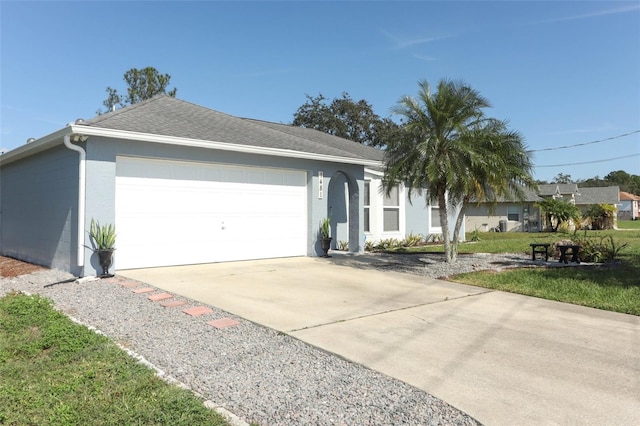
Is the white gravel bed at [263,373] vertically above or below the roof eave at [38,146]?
below

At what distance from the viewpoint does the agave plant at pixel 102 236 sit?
8.26 m

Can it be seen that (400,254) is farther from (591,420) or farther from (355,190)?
(591,420)

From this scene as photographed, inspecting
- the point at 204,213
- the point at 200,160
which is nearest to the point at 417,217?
the point at 204,213

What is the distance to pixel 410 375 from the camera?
3607 mm

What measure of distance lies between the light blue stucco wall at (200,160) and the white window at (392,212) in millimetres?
2306

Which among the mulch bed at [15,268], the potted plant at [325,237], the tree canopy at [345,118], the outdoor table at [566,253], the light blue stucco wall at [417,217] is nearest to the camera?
the mulch bed at [15,268]

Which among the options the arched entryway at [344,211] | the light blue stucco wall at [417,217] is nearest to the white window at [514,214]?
the light blue stucco wall at [417,217]

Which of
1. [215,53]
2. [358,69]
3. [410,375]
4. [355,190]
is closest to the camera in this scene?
[410,375]

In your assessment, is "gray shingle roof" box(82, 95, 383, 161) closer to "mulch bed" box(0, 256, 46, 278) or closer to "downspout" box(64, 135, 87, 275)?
"downspout" box(64, 135, 87, 275)

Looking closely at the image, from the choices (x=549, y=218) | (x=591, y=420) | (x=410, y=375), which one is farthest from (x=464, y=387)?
(x=549, y=218)

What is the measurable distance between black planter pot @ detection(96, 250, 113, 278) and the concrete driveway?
0.38 m

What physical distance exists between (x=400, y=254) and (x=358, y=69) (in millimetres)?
11683

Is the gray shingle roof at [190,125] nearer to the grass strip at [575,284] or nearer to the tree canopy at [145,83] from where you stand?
the grass strip at [575,284]

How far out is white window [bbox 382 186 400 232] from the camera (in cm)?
1600
